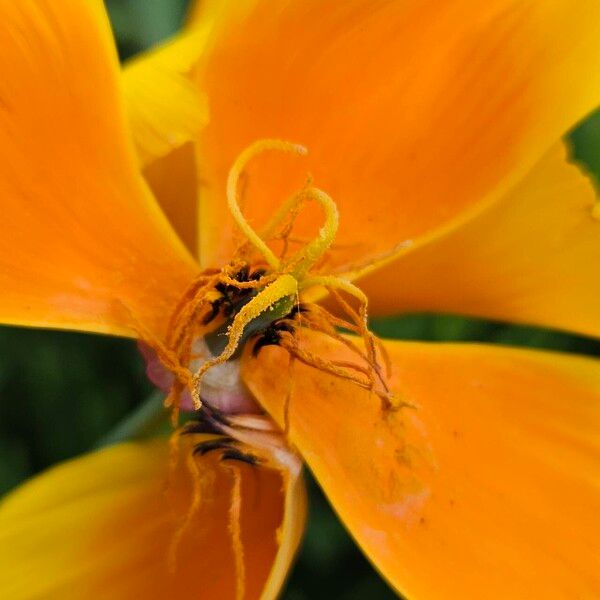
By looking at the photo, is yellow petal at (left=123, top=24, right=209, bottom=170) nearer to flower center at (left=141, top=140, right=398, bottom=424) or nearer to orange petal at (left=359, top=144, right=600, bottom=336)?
flower center at (left=141, top=140, right=398, bottom=424)

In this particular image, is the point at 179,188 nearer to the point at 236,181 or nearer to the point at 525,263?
the point at 236,181

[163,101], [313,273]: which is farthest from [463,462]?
[163,101]

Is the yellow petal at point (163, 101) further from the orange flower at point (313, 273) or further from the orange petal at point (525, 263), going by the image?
the orange petal at point (525, 263)

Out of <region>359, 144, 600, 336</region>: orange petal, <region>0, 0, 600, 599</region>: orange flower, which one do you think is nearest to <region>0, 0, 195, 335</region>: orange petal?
<region>0, 0, 600, 599</region>: orange flower

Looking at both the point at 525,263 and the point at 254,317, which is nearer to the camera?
the point at 254,317

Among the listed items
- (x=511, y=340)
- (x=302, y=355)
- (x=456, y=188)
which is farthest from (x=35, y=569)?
(x=511, y=340)

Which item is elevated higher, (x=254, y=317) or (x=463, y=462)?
(x=254, y=317)
